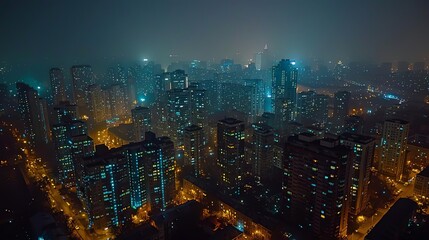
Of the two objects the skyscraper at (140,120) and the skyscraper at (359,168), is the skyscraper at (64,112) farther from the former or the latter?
the skyscraper at (359,168)

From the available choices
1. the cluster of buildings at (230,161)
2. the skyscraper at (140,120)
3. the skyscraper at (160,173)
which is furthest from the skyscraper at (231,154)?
the skyscraper at (140,120)

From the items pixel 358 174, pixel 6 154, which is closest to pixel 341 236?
pixel 358 174

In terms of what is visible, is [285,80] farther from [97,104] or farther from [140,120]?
[97,104]

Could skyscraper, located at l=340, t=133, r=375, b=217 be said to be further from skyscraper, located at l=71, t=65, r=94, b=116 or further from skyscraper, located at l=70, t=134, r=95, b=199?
skyscraper, located at l=71, t=65, r=94, b=116

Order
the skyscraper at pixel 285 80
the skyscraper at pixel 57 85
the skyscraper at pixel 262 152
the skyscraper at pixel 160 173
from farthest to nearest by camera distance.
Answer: the skyscraper at pixel 57 85 < the skyscraper at pixel 285 80 < the skyscraper at pixel 262 152 < the skyscraper at pixel 160 173

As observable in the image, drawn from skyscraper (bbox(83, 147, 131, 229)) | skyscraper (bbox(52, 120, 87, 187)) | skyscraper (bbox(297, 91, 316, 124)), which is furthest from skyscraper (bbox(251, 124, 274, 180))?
skyscraper (bbox(52, 120, 87, 187))

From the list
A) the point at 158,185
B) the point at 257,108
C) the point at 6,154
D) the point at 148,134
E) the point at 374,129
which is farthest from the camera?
the point at 257,108

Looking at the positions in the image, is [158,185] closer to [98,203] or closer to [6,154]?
[98,203]
